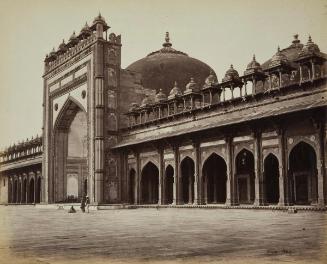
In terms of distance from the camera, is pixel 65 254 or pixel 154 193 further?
pixel 154 193

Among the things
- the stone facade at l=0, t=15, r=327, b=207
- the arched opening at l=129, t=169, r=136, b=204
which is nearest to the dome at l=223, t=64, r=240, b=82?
the stone facade at l=0, t=15, r=327, b=207

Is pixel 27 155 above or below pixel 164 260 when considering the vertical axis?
above

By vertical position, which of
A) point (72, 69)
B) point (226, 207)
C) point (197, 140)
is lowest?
point (226, 207)

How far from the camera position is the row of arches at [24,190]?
37.6 metres

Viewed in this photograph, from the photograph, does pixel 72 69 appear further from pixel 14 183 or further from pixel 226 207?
pixel 14 183

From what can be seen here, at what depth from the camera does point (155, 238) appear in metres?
7.62

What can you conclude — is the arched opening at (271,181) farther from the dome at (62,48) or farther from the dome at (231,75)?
the dome at (62,48)

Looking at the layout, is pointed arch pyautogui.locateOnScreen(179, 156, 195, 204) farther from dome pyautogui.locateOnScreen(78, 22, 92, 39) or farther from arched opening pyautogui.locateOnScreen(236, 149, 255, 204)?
dome pyautogui.locateOnScreen(78, 22, 92, 39)

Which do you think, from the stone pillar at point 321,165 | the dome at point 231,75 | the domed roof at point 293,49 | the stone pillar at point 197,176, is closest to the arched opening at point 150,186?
the stone pillar at point 197,176

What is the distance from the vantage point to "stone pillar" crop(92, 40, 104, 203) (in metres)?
24.8

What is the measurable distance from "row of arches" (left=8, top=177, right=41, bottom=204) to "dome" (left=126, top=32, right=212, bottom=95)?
12.8 m

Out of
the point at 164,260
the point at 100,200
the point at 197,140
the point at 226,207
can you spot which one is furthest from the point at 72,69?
the point at 164,260

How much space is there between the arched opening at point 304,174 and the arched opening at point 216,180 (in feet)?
12.9

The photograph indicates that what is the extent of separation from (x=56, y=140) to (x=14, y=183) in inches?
516
